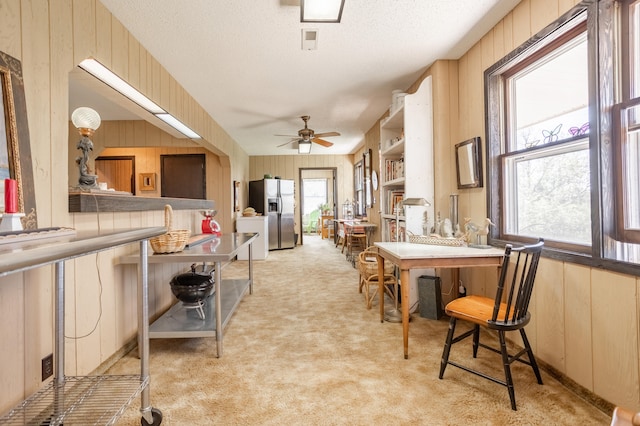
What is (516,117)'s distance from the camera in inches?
98.4

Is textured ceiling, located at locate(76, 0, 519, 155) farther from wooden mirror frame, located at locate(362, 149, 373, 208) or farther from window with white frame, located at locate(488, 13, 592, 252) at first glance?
wooden mirror frame, located at locate(362, 149, 373, 208)

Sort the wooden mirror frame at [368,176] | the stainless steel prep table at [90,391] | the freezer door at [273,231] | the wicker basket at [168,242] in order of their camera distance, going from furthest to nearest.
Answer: the freezer door at [273,231], the wooden mirror frame at [368,176], the wicker basket at [168,242], the stainless steel prep table at [90,391]

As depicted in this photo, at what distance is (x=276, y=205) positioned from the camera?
7.47 meters

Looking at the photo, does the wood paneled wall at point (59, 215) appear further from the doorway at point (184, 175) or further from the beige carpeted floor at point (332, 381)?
the doorway at point (184, 175)

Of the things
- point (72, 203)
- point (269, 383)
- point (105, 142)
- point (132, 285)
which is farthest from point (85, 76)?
point (105, 142)

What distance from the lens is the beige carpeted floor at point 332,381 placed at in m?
1.62

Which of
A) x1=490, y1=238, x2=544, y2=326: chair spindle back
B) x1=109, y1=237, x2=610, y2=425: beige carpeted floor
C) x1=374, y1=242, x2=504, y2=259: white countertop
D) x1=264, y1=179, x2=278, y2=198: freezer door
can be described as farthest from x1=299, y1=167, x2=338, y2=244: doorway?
x1=490, y1=238, x2=544, y2=326: chair spindle back

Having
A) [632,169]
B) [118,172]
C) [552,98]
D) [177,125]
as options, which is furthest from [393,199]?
[118,172]

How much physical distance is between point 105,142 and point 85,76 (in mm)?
3620

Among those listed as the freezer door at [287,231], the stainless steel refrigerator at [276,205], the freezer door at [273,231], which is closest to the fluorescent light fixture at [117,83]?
→ the stainless steel refrigerator at [276,205]

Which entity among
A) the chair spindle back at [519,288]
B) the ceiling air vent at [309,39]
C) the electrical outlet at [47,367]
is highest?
the ceiling air vent at [309,39]

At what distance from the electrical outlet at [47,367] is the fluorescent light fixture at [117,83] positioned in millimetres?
1807

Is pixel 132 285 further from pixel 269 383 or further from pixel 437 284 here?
pixel 437 284

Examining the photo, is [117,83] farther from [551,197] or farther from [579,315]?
[579,315]
